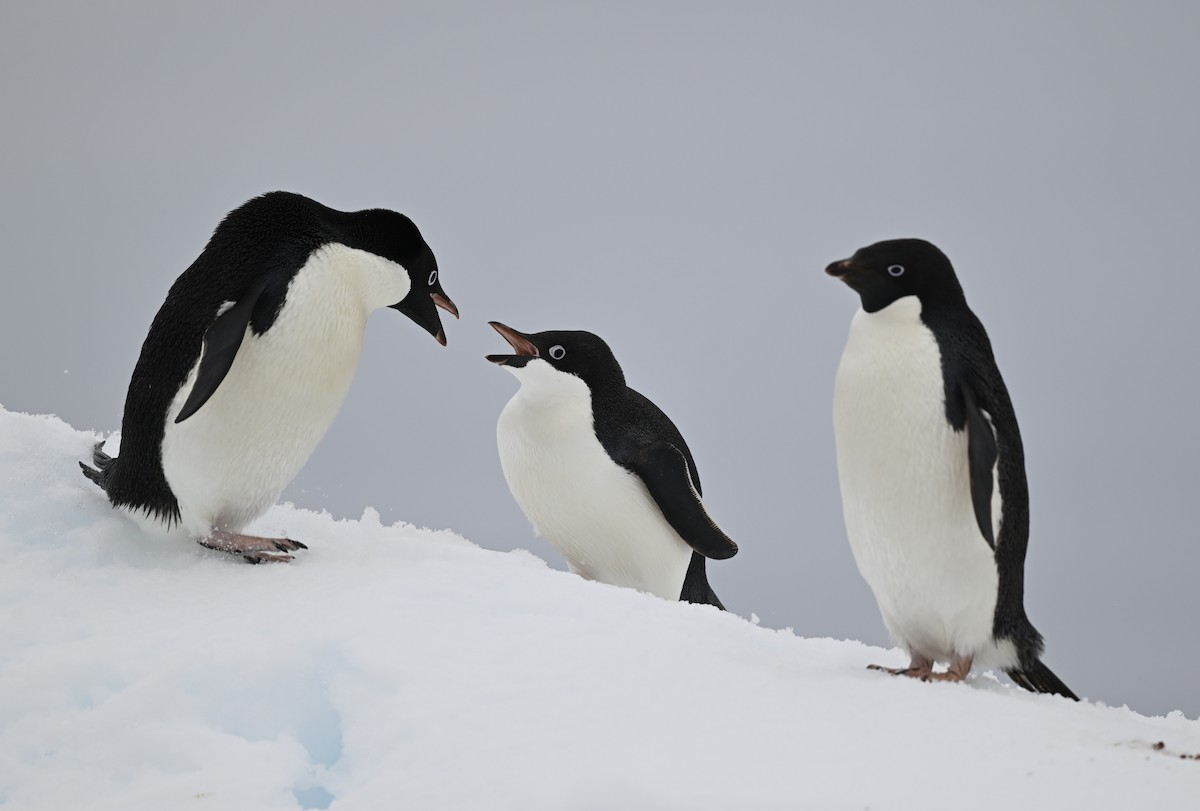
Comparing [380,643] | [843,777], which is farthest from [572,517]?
[843,777]

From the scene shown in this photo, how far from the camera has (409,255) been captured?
371 centimetres

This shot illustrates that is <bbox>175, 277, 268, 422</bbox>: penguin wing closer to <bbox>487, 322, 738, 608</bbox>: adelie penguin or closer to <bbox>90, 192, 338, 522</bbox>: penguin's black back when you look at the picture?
<bbox>90, 192, 338, 522</bbox>: penguin's black back

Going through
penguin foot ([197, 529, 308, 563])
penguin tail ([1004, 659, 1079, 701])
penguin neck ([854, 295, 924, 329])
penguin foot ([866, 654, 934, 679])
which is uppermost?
penguin neck ([854, 295, 924, 329])

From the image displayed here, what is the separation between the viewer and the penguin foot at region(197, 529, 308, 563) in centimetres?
336

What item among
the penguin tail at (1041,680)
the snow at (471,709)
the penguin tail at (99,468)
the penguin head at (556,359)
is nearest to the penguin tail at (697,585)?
the penguin head at (556,359)

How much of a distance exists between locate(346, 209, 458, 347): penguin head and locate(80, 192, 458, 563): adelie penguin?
5cm

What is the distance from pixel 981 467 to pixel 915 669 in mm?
559

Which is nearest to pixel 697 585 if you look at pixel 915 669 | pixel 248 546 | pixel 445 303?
pixel 445 303

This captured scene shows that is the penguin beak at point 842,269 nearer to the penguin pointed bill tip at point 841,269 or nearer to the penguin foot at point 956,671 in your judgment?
the penguin pointed bill tip at point 841,269

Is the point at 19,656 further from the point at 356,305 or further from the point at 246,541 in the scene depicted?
the point at 356,305

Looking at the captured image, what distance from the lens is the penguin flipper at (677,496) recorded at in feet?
13.0

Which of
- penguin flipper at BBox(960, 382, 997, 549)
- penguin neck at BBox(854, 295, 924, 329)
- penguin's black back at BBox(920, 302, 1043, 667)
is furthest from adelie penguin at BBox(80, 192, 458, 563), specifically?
penguin flipper at BBox(960, 382, 997, 549)

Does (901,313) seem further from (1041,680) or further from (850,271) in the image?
(1041,680)

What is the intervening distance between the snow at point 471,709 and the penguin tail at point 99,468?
370 millimetres
